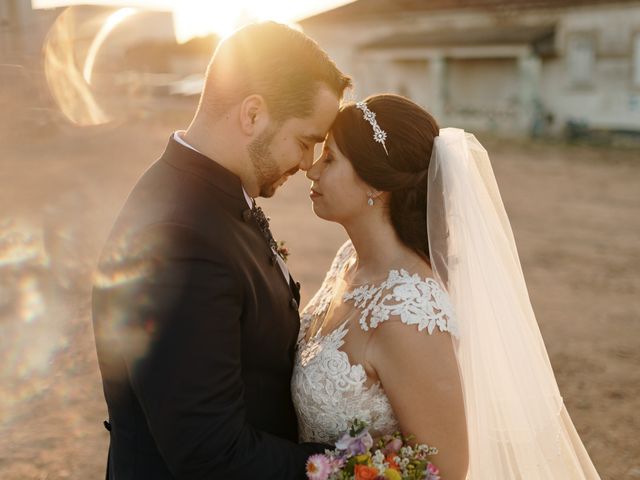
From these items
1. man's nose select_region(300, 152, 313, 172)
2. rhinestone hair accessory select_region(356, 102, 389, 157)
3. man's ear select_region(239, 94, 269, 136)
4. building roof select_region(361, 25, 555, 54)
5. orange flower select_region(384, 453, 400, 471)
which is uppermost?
man's ear select_region(239, 94, 269, 136)

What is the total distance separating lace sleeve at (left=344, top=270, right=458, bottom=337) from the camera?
270 cm

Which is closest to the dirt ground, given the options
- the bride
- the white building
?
the bride

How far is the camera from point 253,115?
7.91ft

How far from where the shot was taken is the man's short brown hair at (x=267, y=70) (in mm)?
2373

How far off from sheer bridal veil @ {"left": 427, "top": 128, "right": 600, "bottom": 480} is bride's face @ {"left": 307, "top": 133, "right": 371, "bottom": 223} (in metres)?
0.31

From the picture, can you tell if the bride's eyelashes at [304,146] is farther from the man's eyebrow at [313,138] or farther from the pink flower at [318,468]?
the pink flower at [318,468]

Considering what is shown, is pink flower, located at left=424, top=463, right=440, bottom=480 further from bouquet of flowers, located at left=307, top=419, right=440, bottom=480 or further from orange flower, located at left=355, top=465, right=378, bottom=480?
orange flower, located at left=355, top=465, right=378, bottom=480

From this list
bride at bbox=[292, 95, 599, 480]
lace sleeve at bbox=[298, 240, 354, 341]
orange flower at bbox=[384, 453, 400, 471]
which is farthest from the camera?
lace sleeve at bbox=[298, 240, 354, 341]

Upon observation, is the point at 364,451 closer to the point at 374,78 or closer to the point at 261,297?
the point at 261,297

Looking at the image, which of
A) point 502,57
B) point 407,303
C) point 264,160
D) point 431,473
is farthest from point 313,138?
point 502,57

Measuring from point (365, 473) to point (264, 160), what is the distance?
1.13 meters

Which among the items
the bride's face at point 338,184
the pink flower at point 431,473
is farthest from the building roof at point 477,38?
the pink flower at point 431,473

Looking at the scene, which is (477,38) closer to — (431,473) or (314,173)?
(314,173)

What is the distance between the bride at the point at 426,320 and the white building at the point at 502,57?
79.8 ft
